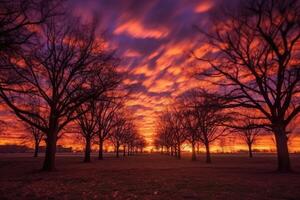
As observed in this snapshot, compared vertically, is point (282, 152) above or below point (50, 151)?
below

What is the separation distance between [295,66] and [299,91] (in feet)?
7.90

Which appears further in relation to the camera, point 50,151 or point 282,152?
point 50,151

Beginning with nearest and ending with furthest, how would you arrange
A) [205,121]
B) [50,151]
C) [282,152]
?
[282,152], [50,151], [205,121]

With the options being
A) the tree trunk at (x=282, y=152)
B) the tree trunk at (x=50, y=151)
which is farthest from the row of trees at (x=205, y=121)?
the tree trunk at (x=50, y=151)

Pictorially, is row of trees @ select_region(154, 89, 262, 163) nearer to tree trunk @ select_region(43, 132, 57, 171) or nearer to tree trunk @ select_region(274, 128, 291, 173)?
tree trunk @ select_region(274, 128, 291, 173)

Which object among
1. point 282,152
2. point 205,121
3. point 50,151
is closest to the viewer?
point 282,152

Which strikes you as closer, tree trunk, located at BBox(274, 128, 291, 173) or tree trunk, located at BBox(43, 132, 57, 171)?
tree trunk, located at BBox(274, 128, 291, 173)

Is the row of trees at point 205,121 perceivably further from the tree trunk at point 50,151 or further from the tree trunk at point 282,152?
the tree trunk at point 50,151

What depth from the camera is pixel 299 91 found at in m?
18.2

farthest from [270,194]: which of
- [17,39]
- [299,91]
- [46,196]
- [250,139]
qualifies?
[250,139]

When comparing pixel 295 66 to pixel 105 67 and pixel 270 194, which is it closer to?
pixel 270 194

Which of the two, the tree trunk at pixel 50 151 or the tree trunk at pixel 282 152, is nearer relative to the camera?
the tree trunk at pixel 282 152

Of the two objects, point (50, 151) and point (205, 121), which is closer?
point (50, 151)

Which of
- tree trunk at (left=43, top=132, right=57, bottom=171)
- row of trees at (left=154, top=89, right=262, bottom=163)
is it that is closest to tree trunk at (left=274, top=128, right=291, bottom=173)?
row of trees at (left=154, top=89, right=262, bottom=163)
